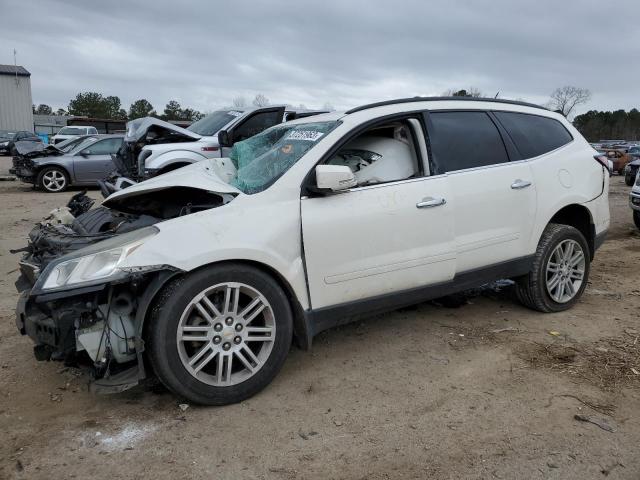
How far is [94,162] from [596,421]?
44.4 feet

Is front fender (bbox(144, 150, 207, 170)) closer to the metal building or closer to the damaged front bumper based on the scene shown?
the damaged front bumper

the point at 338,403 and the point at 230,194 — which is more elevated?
the point at 230,194

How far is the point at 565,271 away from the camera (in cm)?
452

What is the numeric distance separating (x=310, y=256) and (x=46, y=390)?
1.88 m

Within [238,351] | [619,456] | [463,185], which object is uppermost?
[463,185]

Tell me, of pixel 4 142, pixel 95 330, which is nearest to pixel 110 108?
pixel 4 142

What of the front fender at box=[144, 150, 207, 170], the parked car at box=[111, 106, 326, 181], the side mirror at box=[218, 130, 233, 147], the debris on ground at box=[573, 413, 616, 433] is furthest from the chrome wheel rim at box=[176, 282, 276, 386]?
the side mirror at box=[218, 130, 233, 147]

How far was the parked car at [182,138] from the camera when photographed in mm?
7891

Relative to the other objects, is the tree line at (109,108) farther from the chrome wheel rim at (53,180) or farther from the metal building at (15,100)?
the chrome wheel rim at (53,180)

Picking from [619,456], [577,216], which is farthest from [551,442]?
[577,216]

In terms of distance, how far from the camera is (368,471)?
2506 millimetres

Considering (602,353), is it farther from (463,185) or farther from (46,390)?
(46,390)

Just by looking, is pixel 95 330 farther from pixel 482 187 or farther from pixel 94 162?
pixel 94 162

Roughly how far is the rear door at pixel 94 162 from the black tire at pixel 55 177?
309 mm
